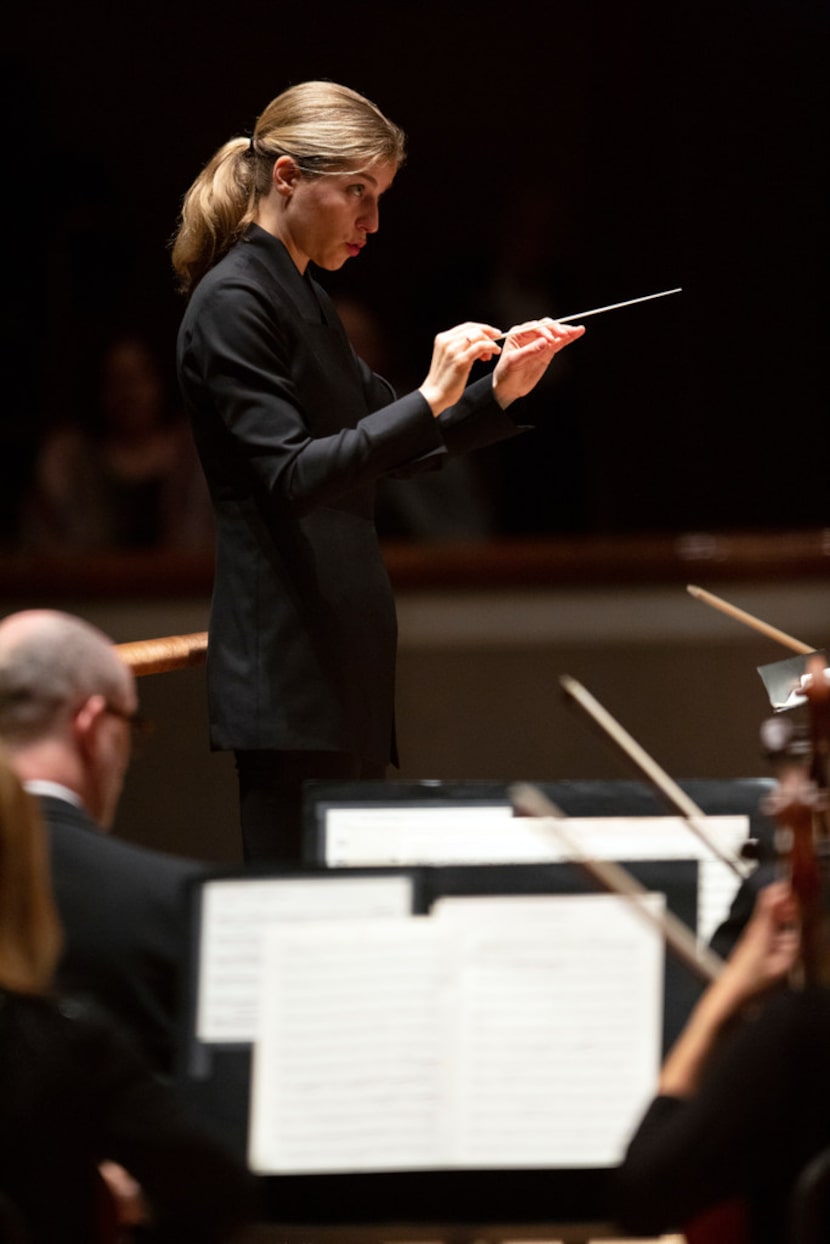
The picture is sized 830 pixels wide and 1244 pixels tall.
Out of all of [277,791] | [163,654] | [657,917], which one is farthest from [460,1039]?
[163,654]

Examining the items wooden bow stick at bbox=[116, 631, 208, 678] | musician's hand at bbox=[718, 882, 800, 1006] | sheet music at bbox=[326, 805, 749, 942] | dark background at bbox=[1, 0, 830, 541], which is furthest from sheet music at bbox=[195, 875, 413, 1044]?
dark background at bbox=[1, 0, 830, 541]

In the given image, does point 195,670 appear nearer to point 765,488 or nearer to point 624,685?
point 624,685

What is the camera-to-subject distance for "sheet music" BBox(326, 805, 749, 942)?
98.8 inches

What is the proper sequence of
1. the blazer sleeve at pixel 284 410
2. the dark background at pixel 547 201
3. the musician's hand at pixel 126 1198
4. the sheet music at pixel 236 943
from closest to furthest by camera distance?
the musician's hand at pixel 126 1198, the sheet music at pixel 236 943, the blazer sleeve at pixel 284 410, the dark background at pixel 547 201

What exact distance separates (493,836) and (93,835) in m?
0.76

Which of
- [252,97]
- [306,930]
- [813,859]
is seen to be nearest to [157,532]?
[252,97]

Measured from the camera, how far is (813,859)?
66.6 inches

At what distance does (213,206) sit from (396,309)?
3168 millimetres

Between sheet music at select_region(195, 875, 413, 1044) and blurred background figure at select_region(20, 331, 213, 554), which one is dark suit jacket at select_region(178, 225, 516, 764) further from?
blurred background figure at select_region(20, 331, 213, 554)

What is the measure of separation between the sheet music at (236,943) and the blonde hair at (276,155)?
3.96ft

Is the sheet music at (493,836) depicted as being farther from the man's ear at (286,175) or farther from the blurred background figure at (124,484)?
the blurred background figure at (124,484)

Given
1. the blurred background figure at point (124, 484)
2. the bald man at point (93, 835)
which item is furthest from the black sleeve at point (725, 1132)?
the blurred background figure at point (124, 484)

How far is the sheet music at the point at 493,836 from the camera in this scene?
8.23 feet

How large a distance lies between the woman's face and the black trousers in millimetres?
682
